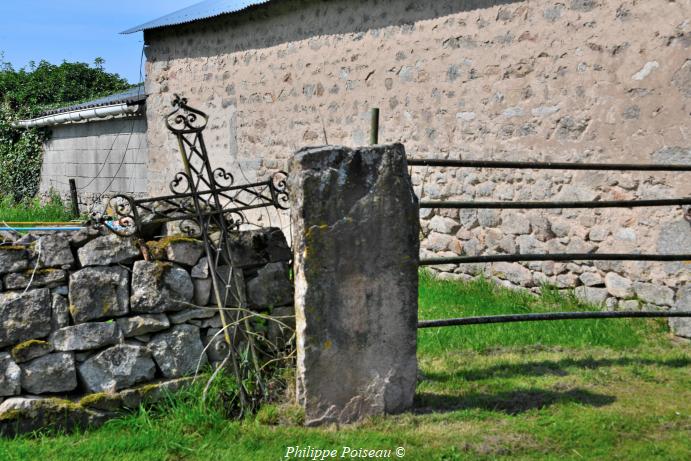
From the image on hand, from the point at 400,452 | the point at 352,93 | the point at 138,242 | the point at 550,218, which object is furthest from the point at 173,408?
the point at 352,93

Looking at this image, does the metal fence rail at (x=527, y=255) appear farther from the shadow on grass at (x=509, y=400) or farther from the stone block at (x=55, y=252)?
the stone block at (x=55, y=252)

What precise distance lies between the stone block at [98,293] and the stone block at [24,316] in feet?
0.42

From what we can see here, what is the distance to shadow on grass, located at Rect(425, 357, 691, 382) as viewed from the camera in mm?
4215

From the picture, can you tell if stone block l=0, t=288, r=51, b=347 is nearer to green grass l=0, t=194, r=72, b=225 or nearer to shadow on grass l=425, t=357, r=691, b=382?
shadow on grass l=425, t=357, r=691, b=382

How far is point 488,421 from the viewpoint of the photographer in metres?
3.65

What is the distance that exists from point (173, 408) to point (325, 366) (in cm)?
78

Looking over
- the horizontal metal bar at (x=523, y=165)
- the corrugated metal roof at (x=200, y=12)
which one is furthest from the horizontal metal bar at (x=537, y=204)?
the corrugated metal roof at (x=200, y=12)

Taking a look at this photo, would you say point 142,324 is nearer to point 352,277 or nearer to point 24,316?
point 24,316

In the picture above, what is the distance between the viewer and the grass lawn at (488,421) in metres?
3.36

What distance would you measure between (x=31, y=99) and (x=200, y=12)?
32.1ft

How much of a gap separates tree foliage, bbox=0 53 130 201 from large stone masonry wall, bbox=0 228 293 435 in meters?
11.8

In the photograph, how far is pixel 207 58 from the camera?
1007 cm

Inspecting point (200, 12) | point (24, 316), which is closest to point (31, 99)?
point (200, 12)

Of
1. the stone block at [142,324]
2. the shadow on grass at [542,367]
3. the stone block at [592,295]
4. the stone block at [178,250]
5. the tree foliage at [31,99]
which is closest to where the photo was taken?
the stone block at [142,324]
